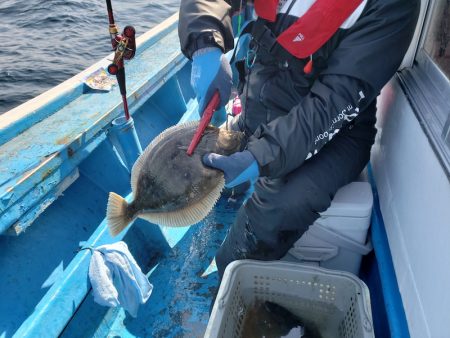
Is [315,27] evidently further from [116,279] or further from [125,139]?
[116,279]

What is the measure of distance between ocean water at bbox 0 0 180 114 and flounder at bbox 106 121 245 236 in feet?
17.4

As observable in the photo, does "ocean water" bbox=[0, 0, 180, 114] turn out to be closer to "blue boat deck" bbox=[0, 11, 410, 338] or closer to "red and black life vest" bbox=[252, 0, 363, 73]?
"blue boat deck" bbox=[0, 11, 410, 338]

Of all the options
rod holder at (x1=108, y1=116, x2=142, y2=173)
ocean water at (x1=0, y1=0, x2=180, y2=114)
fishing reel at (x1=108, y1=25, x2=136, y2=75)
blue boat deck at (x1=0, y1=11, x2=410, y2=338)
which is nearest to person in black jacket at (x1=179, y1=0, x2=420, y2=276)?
fishing reel at (x1=108, y1=25, x2=136, y2=75)

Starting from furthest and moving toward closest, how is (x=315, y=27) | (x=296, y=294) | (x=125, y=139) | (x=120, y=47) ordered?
(x=125, y=139), (x=120, y=47), (x=296, y=294), (x=315, y=27)

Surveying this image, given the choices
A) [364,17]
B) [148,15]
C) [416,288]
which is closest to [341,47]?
[364,17]

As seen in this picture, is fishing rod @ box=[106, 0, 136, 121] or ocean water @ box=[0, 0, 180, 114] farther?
ocean water @ box=[0, 0, 180, 114]

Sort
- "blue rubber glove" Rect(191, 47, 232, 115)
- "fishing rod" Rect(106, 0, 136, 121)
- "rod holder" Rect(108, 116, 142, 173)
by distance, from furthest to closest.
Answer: "rod holder" Rect(108, 116, 142, 173)
"fishing rod" Rect(106, 0, 136, 121)
"blue rubber glove" Rect(191, 47, 232, 115)

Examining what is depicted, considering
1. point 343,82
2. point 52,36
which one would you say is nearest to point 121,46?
point 343,82

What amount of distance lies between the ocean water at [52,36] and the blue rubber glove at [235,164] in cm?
567

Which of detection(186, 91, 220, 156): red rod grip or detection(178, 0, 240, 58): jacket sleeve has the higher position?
detection(178, 0, 240, 58): jacket sleeve

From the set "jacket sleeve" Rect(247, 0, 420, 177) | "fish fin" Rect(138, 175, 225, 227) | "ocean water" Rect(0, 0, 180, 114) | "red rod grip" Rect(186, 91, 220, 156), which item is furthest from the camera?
"ocean water" Rect(0, 0, 180, 114)

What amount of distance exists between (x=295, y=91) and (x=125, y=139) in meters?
1.31

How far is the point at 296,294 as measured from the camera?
90.4 inches

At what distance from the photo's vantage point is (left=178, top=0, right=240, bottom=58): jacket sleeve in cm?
258
